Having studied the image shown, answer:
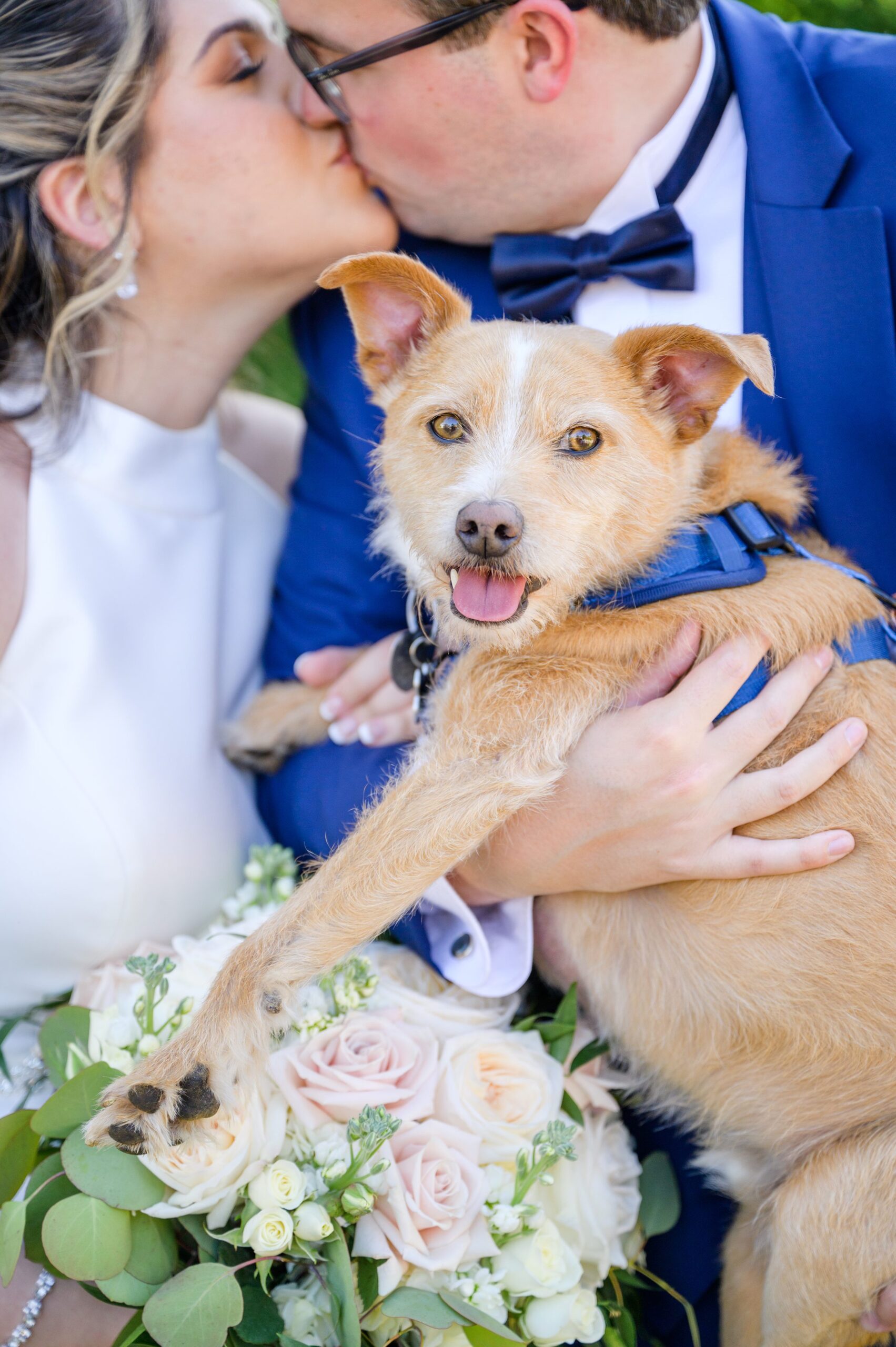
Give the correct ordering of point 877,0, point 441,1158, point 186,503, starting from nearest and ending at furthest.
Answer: point 441,1158 → point 186,503 → point 877,0

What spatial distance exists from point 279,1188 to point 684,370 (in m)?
2.08

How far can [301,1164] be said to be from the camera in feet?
7.09

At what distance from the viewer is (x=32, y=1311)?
227 centimetres

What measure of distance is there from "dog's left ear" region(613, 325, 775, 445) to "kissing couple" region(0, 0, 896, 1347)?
479 mm

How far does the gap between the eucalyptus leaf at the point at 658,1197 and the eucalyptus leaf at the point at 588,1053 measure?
325mm

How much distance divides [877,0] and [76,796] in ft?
14.8

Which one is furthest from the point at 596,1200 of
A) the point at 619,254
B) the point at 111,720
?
the point at 619,254

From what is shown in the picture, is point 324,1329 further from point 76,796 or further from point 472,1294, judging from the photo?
point 76,796

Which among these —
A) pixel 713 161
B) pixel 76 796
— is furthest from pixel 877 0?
pixel 76 796

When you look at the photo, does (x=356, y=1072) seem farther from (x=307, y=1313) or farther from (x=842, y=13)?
(x=842, y=13)

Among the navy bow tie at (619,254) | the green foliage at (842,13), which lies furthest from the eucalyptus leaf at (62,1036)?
the green foliage at (842,13)

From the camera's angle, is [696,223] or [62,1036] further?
[696,223]

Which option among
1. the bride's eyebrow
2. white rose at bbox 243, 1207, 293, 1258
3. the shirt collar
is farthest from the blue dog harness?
the bride's eyebrow

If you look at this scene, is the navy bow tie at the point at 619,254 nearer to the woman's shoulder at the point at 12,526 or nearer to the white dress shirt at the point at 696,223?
the white dress shirt at the point at 696,223
